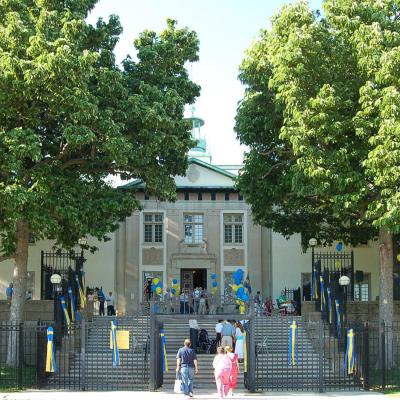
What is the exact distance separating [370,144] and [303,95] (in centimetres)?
258

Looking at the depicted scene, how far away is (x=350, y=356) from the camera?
813 inches

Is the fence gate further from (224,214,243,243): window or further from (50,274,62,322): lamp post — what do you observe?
(224,214,243,243): window

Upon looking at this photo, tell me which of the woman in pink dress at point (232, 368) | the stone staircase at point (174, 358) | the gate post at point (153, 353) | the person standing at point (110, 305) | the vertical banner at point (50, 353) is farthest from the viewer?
the person standing at point (110, 305)

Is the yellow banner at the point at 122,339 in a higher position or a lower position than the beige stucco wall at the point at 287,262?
lower

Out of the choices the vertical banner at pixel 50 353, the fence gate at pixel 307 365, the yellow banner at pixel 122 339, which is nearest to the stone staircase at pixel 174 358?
the fence gate at pixel 307 365

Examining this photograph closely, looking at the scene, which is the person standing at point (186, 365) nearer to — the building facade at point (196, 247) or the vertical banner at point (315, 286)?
the vertical banner at point (315, 286)

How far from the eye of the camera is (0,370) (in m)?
21.1

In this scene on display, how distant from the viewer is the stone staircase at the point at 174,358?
21184 millimetres

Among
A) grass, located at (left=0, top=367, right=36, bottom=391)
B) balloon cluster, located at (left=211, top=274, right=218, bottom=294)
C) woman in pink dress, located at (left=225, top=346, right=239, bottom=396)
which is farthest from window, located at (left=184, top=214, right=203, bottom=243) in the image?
woman in pink dress, located at (left=225, top=346, right=239, bottom=396)

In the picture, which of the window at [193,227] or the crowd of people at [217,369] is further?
the window at [193,227]

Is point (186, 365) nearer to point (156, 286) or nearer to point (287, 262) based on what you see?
point (156, 286)

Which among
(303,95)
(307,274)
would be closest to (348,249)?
(307,274)

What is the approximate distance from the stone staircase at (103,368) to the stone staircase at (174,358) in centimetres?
82

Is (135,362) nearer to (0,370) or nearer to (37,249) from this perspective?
(0,370)
